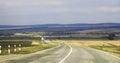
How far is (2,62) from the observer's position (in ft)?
81.1

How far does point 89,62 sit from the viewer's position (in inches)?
1037

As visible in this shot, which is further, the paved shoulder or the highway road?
the paved shoulder

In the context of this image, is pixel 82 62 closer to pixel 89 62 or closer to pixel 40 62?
pixel 89 62

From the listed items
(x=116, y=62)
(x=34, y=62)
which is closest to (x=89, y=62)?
(x=116, y=62)

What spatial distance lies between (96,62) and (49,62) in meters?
3.62

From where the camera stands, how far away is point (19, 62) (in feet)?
81.7

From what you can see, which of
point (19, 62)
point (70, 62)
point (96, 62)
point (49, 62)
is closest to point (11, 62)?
point (19, 62)

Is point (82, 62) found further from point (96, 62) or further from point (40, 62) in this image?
point (40, 62)

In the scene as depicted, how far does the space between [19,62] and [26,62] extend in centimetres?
49

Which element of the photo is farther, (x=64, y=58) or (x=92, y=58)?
(x=92, y=58)

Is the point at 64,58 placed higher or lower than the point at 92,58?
higher

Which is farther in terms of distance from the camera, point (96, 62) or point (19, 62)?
point (96, 62)

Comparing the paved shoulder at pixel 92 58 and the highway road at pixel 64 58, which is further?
the paved shoulder at pixel 92 58

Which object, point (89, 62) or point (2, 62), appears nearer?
point (2, 62)
